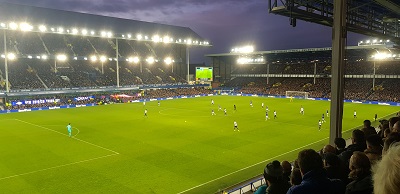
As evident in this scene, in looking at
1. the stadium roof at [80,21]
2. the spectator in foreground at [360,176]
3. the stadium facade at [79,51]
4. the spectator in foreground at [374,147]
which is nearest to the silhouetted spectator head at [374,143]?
the spectator in foreground at [374,147]

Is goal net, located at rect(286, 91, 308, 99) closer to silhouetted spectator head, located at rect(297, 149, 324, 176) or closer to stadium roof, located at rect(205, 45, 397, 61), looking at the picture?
stadium roof, located at rect(205, 45, 397, 61)

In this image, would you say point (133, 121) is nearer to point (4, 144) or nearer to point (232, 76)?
point (4, 144)

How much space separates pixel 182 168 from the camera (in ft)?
60.2

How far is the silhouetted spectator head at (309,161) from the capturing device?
151 inches

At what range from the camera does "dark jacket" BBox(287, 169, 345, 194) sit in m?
3.53

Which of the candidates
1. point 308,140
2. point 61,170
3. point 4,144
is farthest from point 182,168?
point 4,144

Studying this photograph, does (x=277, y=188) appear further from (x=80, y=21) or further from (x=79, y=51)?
(x=80, y=21)

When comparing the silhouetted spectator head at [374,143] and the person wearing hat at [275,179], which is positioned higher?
the silhouetted spectator head at [374,143]

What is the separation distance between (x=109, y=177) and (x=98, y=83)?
54188mm

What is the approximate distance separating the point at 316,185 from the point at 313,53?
237ft

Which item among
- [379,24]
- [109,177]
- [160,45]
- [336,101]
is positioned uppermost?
[160,45]

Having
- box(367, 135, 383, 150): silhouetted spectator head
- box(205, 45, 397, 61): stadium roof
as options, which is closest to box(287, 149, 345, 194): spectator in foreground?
box(367, 135, 383, 150): silhouetted spectator head

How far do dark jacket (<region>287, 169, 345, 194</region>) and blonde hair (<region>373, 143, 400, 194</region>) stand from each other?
181 cm

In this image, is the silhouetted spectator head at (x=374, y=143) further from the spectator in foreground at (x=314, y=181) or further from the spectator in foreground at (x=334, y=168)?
the spectator in foreground at (x=314, y=181)
